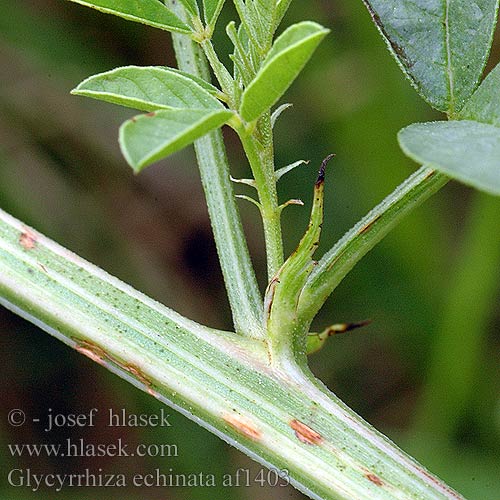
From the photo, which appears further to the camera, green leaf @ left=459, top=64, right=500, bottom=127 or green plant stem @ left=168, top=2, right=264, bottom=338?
green plant stem @ left=168, top=2, right=264, bottom=338

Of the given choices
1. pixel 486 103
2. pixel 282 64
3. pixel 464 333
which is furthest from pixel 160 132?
pixel 464 333

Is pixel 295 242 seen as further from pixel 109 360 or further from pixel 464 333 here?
pixel 109 360

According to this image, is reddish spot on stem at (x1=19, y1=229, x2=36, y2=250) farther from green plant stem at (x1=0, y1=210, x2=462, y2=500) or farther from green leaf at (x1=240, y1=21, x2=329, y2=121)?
green leaf at (x1=240, y1=21, x2=329, y2=121)

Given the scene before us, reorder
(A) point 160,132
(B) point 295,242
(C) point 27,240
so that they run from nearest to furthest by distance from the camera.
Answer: (A) point 160,132
(C) point 27,240
(B) point 295,242

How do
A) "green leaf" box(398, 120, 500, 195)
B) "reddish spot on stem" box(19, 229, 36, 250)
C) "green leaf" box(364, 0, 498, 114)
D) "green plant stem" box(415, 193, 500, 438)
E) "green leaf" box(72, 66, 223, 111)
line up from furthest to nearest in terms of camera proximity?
1. "green plant stem" box(415, 193, 500, 438)
2. "reddish spot on stem" box(19, 229, 36, 250)
3. "green leaf" box(364, 0, 498, 114)
4. "green leaf" box(72, 66, 223, 111)
5. "green leaf" box(398, 120, 500, 195)

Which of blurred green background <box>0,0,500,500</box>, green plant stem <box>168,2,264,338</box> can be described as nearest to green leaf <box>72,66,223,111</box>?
green plant stem <box>168,2,264,338</box>

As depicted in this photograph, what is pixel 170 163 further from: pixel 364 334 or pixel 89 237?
pixel 364 334
